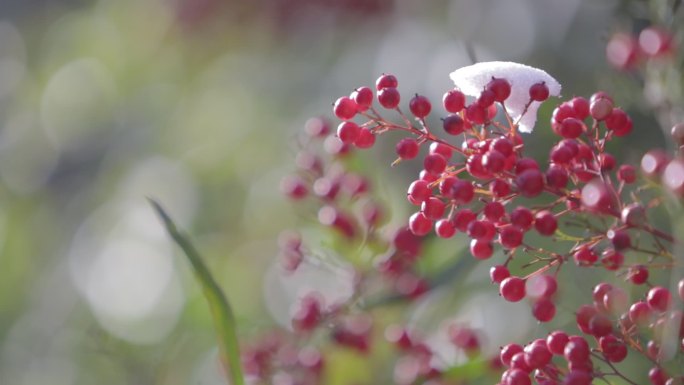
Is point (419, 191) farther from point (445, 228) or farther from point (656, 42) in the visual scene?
point (656, 42)

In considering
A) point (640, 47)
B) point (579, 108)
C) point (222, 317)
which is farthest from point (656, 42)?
point (222, 317)

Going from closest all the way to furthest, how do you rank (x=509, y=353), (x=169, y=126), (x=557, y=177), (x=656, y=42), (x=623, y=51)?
(x=557, y=177) < (x=509, y=353) < (x=656, y=42) < (x=623, y=51) < (x=169, y=126)

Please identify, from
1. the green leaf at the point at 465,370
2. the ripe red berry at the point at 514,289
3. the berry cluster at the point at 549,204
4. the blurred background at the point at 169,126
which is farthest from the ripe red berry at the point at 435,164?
the blurred background at the point at 169,126

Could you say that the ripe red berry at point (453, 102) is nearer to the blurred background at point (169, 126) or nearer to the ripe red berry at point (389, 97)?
the ripe red berry at point (389, 97)

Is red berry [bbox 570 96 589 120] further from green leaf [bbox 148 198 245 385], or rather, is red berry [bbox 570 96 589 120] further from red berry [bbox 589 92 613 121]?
green leaf [bbox 148 198 245 385]

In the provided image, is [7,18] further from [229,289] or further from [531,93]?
[531,93]
